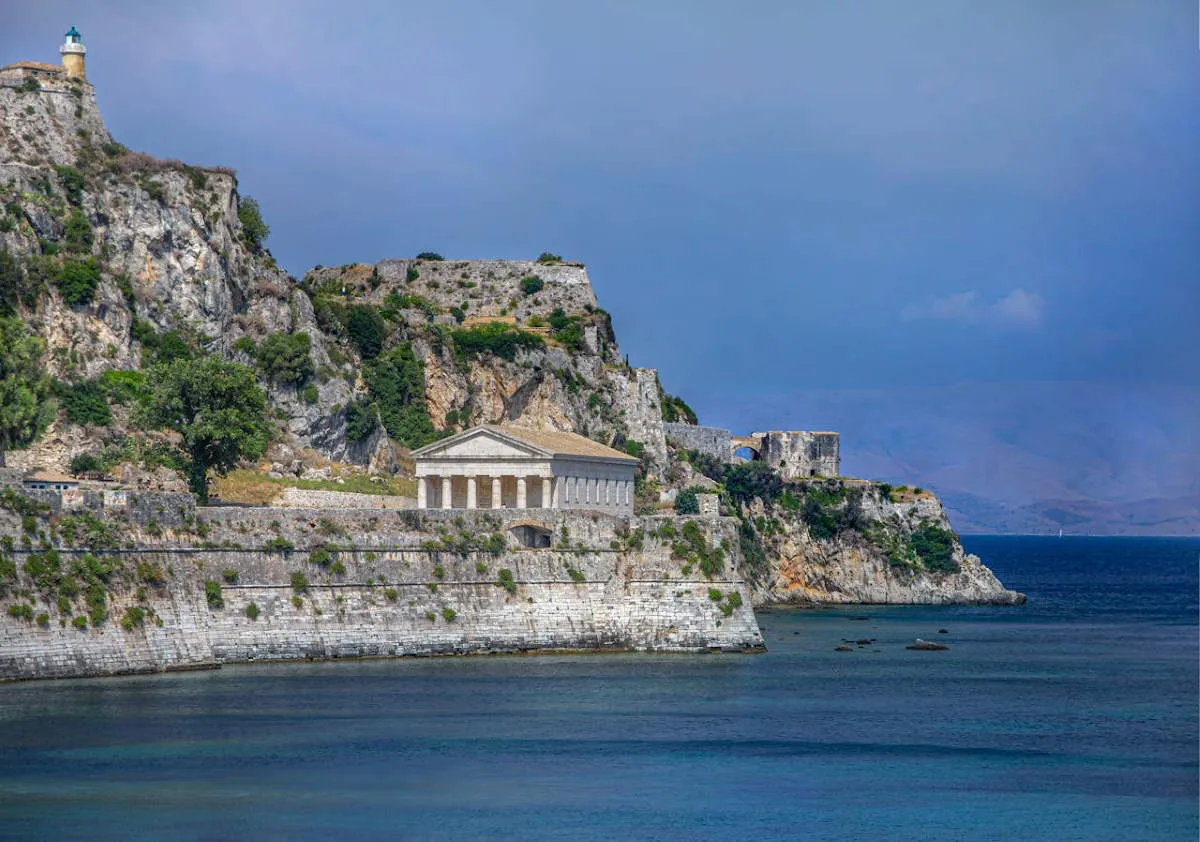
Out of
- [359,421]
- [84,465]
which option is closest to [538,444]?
[84,465]

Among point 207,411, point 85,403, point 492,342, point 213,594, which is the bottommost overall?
point 213,594

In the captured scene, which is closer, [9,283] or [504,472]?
[504,472]

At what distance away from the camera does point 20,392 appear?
86062 millimetres

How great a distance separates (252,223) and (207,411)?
29.6 m

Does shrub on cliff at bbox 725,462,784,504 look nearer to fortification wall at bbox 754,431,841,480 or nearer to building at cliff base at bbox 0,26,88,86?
fortification wall at bbox 754,431,841,480

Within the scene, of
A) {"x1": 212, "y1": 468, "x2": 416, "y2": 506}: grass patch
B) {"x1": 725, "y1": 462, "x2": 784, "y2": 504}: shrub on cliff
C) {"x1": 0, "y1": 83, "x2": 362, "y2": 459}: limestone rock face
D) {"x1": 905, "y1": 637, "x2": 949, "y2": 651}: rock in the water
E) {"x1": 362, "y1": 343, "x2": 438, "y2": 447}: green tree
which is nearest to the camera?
{"x1": 212, "y1": 468, "x2": 416, "y2": 506}: grass patch

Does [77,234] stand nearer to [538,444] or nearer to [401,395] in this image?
[401,395]

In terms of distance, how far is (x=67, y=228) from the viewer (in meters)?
101

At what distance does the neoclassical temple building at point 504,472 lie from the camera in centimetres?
8794

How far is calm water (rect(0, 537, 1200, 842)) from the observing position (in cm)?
5009

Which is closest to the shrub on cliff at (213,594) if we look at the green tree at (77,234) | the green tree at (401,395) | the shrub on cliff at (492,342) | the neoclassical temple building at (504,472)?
the neoclassical temple building at (504,472)

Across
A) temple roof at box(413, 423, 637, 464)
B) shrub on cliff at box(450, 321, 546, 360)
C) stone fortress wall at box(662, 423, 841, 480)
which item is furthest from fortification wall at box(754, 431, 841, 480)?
temple roof at box(413, 423, 637, 464)

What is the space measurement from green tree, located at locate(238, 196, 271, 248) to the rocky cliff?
0.47 feet

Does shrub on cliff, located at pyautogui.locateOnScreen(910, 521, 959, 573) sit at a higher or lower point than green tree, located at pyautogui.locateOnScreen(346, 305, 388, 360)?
lower
